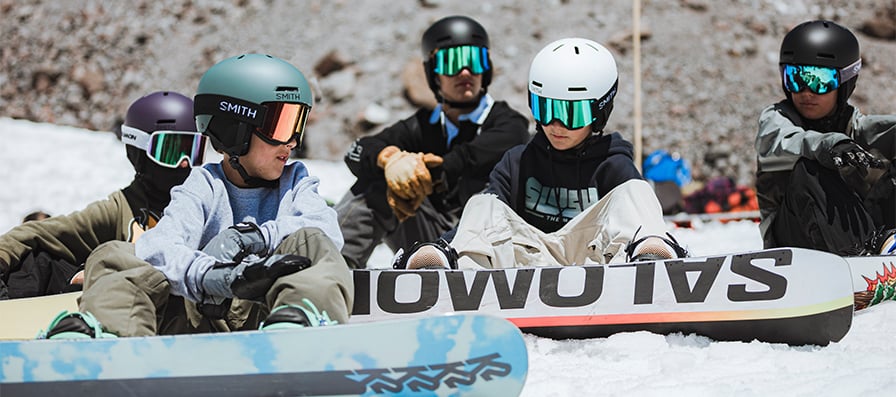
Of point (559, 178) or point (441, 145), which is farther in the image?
point (441, 145)

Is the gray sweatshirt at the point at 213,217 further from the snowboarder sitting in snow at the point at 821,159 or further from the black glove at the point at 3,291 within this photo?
the snowboarder sitting in snow at the point at 821,159

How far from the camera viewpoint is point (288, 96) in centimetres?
338

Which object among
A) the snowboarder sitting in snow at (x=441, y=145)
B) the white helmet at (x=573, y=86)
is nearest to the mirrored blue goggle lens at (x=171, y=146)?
the snowboarder sitting in snow at (x=441, y=145)

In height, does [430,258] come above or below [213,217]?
below

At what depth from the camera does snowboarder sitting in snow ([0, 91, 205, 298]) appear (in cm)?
426

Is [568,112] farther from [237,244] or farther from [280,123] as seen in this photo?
[237,244]

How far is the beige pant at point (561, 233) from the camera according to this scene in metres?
3.87

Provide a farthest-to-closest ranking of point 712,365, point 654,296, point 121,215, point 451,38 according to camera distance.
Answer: point 451,38, point 121,215, point 654,296, point 712,365

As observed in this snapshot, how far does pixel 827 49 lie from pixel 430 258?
8.37ft

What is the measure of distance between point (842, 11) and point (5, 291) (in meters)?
19.8

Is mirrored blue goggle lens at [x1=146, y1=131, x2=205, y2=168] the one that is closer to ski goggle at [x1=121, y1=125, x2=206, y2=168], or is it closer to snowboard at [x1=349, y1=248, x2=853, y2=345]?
ski goggle at [x1=121, y1=125, x2=206, y2=168]

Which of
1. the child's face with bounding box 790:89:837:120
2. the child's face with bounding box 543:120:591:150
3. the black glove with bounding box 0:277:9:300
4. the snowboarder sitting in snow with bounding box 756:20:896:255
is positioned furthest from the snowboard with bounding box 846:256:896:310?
the black glove with bounding box 0:277:9:300

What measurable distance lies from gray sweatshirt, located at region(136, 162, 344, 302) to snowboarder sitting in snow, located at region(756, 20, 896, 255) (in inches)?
102

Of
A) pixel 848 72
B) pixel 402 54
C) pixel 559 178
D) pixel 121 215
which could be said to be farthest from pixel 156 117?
pixel 402 54
